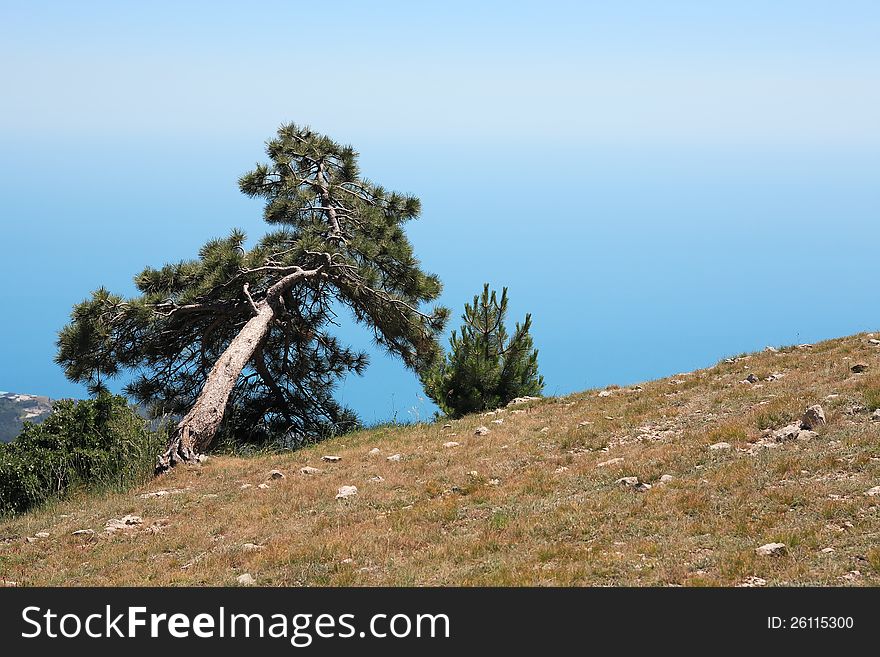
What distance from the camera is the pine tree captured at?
17.3m

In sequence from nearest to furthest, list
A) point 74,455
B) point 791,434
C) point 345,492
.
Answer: point 791,434 < point 345,492 < point 74,455

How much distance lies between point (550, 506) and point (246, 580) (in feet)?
11.1

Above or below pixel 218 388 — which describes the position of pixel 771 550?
below

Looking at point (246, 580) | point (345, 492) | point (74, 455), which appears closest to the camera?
point (246, 580)

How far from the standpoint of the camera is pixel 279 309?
18.5 metres

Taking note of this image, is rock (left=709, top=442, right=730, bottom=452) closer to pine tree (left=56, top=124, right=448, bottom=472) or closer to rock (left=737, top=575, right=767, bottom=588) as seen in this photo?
rock (left=737, top=575, right=767, bottom=588)

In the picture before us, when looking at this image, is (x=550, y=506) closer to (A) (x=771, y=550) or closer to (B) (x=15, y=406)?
(A) (x=771, y=550)

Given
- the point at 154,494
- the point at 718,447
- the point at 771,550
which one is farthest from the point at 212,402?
the point at 771,550

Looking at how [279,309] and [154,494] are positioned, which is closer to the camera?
[154,494]

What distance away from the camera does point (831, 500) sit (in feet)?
27.8

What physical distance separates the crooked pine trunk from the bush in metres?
0.51

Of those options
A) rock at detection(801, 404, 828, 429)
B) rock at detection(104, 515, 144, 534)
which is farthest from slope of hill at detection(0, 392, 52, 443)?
rock at detection(801, 404, 828, 429)

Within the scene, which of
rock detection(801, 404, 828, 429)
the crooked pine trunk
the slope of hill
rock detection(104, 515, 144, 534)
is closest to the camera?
rock detection(801, 404, 828, 429)
